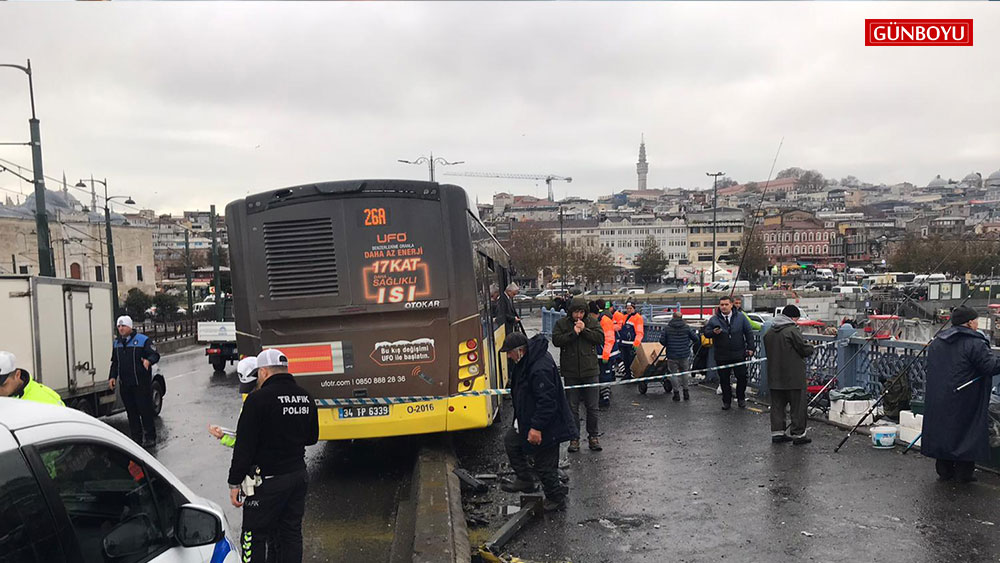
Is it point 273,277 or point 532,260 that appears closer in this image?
point 273,277

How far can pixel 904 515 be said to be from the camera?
6301mm

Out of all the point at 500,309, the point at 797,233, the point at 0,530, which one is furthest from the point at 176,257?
the point at 0,530

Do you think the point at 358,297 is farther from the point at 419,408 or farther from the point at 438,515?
the point at 438,515

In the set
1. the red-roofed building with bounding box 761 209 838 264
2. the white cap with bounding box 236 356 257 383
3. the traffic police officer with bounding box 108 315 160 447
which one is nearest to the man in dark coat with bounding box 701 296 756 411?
the white cap with bounding box 236 356 257 383

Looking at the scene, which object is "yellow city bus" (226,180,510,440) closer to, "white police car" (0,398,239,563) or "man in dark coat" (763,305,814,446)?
"man in dark coat" (763,305,814,446)

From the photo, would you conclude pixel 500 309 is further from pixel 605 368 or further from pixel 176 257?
pixel 176 257

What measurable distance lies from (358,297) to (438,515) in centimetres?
310

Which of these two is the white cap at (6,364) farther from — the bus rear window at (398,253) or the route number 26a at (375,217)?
the route number 26a at (375,217)

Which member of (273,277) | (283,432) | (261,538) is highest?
(273,277)

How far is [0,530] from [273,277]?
6181 mm

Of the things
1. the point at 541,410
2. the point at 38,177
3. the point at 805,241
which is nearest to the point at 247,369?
the point at 541,410

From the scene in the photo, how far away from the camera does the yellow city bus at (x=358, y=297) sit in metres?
8.31

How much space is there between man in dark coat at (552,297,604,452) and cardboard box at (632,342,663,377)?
5127 millimetres

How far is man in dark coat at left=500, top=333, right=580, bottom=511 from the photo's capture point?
6.72 meters
